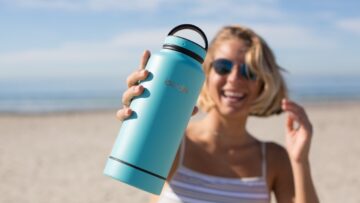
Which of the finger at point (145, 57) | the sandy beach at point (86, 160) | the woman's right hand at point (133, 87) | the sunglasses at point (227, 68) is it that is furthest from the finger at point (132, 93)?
the sandy beach at point (86, 160)

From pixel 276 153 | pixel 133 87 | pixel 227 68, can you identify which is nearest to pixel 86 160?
pixel 276 153

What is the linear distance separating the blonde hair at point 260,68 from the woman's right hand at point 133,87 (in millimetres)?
822

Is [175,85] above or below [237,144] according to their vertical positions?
above

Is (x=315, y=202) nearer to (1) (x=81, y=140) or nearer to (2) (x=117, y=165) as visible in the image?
(2) (x=117, y=165)

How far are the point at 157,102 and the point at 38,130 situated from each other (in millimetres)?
16266

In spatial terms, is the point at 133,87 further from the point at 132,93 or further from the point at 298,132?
the point at 298,132

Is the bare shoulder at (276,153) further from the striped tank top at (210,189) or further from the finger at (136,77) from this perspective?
the finger at (136,77)

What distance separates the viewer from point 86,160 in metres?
11.9

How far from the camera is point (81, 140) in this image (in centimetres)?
1484

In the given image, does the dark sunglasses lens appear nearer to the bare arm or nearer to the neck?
the neck

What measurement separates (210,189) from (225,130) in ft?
1.18

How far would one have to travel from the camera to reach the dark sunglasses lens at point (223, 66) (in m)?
2.82

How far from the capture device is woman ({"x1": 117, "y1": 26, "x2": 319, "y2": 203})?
276 centimetres

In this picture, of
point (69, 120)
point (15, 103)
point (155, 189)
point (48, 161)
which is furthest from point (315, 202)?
point (15, 103)
